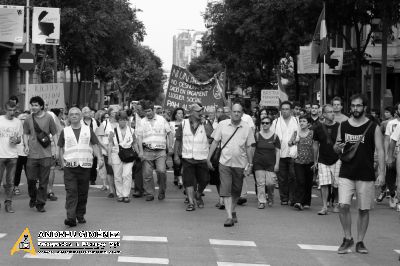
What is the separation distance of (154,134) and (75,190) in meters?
4.09

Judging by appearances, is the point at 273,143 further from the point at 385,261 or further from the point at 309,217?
the point at 385,261

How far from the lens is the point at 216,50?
47.9 meters

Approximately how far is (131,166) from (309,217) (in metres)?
3.85

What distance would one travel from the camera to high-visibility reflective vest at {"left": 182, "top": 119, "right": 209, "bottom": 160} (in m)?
14.2

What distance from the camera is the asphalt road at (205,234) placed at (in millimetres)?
9242

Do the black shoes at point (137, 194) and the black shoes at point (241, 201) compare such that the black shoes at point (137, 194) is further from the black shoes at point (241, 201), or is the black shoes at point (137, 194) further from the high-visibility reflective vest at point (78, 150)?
the high-visibility reflective vest at point (78, 150)

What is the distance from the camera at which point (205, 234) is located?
11156mm

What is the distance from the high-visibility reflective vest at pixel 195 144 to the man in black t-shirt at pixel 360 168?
4.54 meters

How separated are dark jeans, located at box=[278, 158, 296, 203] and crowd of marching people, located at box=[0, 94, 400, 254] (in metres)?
0.02

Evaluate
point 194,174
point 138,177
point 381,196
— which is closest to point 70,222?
point 194,174

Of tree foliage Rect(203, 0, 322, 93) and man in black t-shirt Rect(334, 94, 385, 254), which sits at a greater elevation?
tree foliage Rect(203, 0, 322, 93)

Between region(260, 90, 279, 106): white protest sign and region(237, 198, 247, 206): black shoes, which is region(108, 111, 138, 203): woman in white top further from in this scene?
region(260, 90, 279, 106): white protest sign

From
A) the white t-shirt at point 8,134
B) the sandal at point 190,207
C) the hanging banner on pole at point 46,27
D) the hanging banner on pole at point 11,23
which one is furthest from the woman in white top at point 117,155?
the hanging banner on pole at point 11,23

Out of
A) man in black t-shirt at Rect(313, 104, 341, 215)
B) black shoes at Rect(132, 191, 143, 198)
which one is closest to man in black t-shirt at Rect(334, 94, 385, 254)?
man in black t-shirt at Rect(313, 104, 341, 215)
